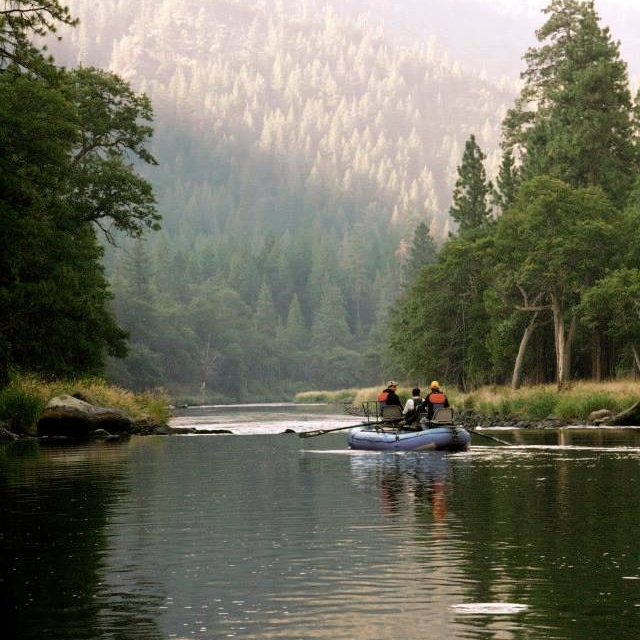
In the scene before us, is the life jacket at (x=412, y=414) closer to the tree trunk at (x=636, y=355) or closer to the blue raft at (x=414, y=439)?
the blue raft at (x=414, y=439)

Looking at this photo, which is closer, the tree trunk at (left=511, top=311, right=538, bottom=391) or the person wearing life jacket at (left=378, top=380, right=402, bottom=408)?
the person wearing life jacket at (left=378, top=380, right=402, bottom=408)

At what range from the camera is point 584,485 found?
28297mm

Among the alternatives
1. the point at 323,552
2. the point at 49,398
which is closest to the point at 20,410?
the point at 49,398

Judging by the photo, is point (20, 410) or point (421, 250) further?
point (421, 250)

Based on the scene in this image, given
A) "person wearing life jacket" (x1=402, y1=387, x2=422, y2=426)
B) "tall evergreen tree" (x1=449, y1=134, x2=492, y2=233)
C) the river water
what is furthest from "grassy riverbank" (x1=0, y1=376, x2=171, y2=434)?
"tall evergreen tree" (x1=449, y1=134, x2=492, y2=233)

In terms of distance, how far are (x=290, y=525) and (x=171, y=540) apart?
8.47ft

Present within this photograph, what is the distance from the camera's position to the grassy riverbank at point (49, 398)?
2179 inches

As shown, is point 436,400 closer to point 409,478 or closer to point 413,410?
point 413,410

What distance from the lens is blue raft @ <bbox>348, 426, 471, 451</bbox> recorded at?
4184 cm

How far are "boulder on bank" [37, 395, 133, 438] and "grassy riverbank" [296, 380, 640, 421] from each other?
24004mm

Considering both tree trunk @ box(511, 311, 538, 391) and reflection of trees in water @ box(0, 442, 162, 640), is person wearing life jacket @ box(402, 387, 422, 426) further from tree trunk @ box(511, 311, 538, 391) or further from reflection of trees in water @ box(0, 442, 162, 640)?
tree trunk @ box(511, 311, 538, 391)

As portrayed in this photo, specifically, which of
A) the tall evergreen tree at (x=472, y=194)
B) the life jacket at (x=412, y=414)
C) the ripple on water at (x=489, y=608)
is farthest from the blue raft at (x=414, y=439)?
the tall evergreen tree at (x=472, y=194)

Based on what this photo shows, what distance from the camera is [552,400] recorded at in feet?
233

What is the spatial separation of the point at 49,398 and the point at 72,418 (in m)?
3.38
